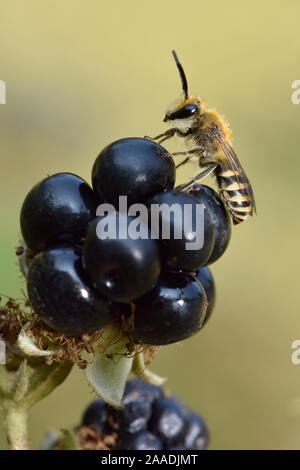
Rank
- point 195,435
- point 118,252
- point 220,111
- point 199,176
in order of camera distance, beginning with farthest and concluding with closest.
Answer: point 220,111 → point 195,435 → point 199,176 → point 118,252

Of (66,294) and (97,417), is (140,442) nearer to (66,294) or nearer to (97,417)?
(97,417)

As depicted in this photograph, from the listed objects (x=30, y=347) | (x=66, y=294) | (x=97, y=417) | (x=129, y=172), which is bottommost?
(x=97, y=417)

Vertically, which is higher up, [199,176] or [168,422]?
[199,176]

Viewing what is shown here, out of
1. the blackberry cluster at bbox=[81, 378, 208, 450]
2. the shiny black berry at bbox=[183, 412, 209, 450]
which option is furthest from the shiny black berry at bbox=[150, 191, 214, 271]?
the shiny black berry at bbox=[183, 412, 209, 450]

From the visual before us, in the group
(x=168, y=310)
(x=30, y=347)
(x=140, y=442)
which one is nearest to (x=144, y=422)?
(x=140, y=442)

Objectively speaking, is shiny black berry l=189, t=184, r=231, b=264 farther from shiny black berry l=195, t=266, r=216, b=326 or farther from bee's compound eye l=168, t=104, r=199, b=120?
bee's compound eye l=168, t=104, r=199, b=120

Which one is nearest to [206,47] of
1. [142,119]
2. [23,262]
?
[142,119]
